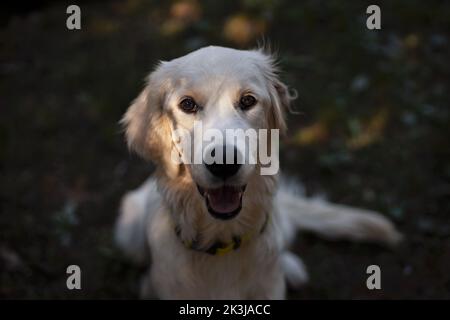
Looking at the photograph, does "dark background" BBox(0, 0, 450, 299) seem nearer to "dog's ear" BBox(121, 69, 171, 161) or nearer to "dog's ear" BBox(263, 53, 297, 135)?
"dog's ear" BBox(263, 53, 297, 135)

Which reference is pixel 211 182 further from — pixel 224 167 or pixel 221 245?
pixel 221 245

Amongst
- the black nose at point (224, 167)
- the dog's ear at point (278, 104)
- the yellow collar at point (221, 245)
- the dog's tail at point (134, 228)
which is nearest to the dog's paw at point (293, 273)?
the yellow collar at point (221, 245)

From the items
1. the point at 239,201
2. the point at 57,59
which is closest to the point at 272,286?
the point at 239,201

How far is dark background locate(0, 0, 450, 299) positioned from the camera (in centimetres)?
382

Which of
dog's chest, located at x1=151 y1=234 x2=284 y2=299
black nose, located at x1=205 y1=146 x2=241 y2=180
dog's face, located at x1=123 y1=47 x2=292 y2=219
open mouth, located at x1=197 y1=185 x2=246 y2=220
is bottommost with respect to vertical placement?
dog's chest, located at x1=151 y1=234 x2=284 y2=299

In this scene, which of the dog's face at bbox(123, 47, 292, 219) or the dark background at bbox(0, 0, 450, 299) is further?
the dark background at bbox(0, 0, 450, 299)

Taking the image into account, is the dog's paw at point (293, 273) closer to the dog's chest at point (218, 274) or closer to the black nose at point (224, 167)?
the dog's chest at point (218, 274)

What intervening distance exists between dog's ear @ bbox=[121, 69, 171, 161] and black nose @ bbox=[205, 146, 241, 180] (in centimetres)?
47

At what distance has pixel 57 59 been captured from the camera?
211 inches

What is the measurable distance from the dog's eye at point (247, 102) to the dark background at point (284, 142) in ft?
3.54

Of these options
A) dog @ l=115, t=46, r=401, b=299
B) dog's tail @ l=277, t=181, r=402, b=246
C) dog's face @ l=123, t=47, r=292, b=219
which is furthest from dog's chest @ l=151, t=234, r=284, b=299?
dog's tail @ l=277, t=181, r=402, b=246

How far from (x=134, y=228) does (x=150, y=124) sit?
106 centimetres

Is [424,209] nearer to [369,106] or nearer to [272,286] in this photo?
[369,106]

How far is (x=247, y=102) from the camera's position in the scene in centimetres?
264
